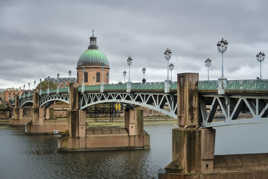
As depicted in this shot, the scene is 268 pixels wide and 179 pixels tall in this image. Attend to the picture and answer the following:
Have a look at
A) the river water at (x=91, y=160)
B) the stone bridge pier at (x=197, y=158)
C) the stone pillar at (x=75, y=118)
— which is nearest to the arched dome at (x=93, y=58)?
the river water at (x=91, y=160)

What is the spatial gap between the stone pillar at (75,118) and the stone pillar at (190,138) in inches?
1164

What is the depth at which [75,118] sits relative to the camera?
2376 inches

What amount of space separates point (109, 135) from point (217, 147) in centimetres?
1677

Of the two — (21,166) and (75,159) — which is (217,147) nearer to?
(75,159)

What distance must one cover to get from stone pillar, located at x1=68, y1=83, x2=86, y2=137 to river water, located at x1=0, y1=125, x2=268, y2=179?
394 centimetres

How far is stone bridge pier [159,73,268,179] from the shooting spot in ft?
99.3

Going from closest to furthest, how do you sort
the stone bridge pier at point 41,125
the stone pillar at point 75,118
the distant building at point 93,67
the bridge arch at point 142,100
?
the bridge arch at point 142,100
the stone pillar at point 75,118
the stone bridge pier at point 41,125
the distant building at point 93,67

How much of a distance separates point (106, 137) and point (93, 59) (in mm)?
41877

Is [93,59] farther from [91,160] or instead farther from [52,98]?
[91,160]

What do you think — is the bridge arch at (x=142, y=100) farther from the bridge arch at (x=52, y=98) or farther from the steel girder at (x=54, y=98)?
the bridge arch at (x=52, y=98)

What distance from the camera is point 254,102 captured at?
93.3 feet

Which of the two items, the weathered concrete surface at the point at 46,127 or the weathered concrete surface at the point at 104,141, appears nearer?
the weathered concrete surface at the point at 104,141

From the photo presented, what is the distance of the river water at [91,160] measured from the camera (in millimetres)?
43125

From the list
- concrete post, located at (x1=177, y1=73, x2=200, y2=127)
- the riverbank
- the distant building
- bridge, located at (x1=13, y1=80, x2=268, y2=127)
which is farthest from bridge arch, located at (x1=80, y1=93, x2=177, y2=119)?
the riverbank
